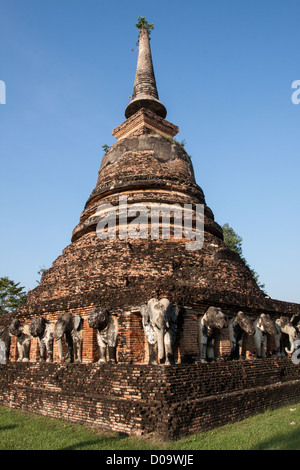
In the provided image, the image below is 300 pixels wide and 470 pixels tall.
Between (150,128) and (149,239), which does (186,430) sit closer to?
(149,239)

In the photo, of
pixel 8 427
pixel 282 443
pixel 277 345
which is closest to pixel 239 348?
pixel 277 345

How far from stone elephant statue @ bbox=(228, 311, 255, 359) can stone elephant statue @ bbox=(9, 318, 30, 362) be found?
535cm

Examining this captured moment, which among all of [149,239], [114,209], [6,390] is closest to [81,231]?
[114,209]

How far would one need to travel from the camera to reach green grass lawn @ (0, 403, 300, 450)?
5.12 metres

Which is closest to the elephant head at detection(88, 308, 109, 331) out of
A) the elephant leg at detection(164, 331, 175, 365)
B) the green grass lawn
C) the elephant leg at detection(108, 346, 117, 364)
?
the elephant leg at detection(108, 346, 117, 364)

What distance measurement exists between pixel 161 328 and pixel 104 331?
152 cm

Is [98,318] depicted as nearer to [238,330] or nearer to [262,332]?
[238,330]

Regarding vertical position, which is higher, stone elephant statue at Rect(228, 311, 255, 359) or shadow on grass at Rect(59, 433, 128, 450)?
stone elephant statue at Rect(228, 311, 255, 359)

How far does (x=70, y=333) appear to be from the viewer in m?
8.09

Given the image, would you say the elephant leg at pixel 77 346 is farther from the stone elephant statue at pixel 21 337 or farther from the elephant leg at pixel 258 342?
the elephant leg at pixel 258 342

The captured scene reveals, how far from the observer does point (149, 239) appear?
33.0 feet

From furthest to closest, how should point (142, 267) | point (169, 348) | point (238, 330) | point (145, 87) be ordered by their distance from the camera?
point (145, 87), point (142, 267), point (238, 330), point (169, 348)

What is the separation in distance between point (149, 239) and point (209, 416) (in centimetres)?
504

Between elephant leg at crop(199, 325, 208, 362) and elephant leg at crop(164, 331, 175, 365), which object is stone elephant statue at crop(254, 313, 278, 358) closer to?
elephant leg at crop(199, 325, 208, 362)
